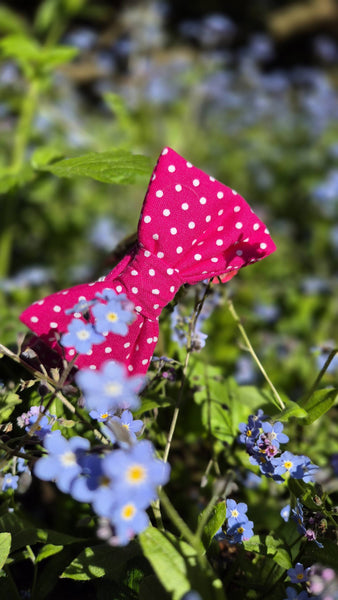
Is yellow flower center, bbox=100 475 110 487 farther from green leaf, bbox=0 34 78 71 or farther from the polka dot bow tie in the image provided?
green leaf, bbox=0 34 78 71

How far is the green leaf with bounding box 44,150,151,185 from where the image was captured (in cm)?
121

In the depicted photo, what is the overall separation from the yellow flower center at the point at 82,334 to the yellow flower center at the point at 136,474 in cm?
23

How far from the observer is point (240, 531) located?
93 centimetres

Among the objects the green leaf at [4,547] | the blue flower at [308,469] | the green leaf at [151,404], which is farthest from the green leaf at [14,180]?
the blue flower at [308,469]

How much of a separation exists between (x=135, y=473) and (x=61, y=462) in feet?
0.41

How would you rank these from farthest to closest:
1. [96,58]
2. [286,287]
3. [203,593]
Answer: [96,58]
[286,287]
[203,593]

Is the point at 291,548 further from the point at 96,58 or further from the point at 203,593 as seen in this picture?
the point at 96,58

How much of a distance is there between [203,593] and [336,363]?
1138 millimetres

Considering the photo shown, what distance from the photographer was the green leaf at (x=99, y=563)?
2.92 feet

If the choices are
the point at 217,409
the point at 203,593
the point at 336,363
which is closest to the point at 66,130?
the point at 336,363

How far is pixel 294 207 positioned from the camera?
3562 mm

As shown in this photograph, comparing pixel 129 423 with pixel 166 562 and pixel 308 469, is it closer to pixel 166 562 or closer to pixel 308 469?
pixel 166 562

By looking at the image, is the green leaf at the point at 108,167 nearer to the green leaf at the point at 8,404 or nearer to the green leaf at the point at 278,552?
the green leaf at the point at 8,404

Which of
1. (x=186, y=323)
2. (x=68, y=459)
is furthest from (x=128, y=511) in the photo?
(x=186, y=323)
